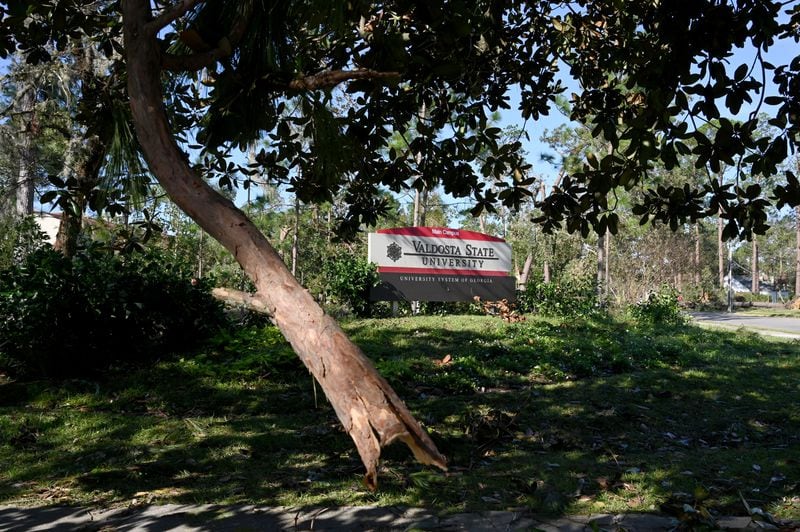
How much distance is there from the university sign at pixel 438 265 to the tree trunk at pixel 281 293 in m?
11.0

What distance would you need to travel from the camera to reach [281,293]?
148cm

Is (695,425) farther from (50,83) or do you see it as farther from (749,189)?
(50,83)

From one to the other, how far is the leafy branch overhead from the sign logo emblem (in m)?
7.22

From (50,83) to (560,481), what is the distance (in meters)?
11.4

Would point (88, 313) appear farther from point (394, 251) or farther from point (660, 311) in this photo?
point (660, 311)

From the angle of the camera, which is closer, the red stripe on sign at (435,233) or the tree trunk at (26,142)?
the tree trunk at (26,142)

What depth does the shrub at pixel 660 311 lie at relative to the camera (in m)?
15.8

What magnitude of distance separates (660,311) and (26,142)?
16.2 m

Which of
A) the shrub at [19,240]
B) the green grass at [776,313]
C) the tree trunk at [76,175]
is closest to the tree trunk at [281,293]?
the tree trunk at [76,175]

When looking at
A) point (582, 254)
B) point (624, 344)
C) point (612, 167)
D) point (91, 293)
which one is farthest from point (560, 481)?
point (582, 254)

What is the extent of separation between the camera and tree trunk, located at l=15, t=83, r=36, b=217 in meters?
11.2

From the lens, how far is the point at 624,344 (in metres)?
10.5

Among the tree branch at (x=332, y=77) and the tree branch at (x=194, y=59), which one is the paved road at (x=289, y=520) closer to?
the tree branch at (x=332, y=77)

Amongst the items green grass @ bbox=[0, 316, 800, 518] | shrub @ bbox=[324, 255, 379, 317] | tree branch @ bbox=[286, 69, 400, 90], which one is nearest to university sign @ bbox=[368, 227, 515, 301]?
Result: shrub @ bbox=[324, 255, 379, 317]
